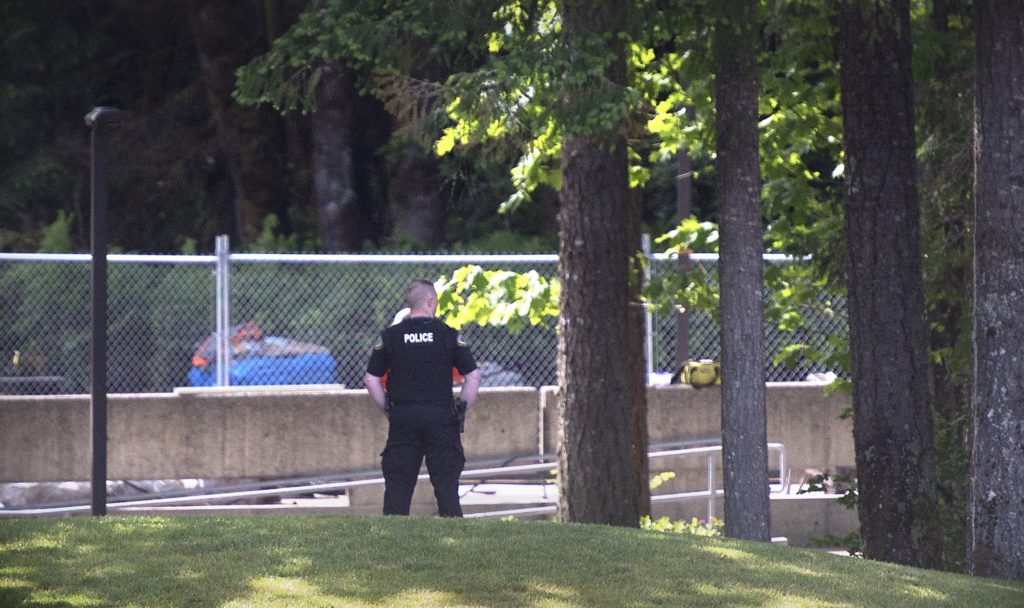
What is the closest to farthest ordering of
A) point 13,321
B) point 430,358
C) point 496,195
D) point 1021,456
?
point 1021,456 < point 430,358 < point 13,321 < point 496,195

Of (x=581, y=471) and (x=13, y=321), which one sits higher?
(x=13, y=321)

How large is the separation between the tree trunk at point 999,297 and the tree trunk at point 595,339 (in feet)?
10.0

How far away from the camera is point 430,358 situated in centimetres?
966

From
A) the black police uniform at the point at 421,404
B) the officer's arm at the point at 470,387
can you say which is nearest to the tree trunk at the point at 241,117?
the black police uniform at the point at 421,404

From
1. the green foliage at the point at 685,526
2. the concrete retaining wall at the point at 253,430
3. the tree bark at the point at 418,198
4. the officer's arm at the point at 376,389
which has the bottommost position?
the green foliage at the point at 685,526

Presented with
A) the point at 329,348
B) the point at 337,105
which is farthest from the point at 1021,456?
the point at 337,105

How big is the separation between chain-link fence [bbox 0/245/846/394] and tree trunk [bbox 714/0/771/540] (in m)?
4.48

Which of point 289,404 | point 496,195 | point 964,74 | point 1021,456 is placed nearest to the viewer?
point 1021,456

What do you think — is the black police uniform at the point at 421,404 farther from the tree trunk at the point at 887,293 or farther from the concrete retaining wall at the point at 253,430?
the concrete retaining wall at the point at 253,430

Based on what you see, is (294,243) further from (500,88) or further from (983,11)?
(983,11)

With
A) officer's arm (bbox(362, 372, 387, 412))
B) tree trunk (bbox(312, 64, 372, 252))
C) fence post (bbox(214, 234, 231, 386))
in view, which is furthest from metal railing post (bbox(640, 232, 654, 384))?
tree trunk (bbox(312, 64, 372, 252))

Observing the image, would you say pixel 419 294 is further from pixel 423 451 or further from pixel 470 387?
pixel 423 451

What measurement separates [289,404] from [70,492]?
2.18m

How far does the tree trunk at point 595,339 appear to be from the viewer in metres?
11.0
